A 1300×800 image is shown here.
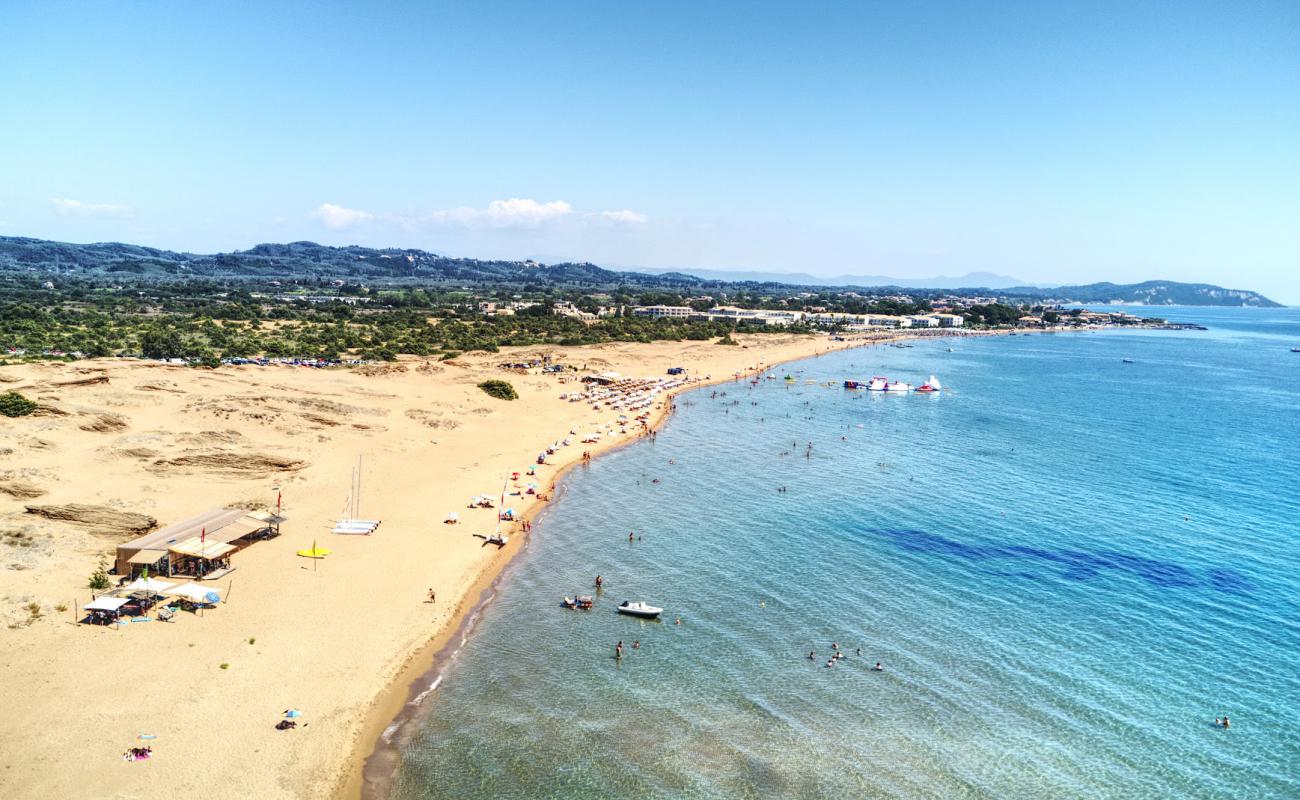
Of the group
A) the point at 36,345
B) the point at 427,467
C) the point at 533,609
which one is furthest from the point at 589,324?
the point at 533,609

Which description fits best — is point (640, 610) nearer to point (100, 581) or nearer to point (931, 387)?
point (100, 581)

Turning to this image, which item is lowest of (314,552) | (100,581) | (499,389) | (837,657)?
(837,657)

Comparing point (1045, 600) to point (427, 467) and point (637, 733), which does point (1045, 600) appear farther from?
point (427, 467)

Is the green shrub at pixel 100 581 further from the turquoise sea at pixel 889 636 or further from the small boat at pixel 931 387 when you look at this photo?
the small boat at pixel 931 387

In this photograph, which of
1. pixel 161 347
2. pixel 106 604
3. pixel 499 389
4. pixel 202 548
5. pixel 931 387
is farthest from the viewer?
pixel 931 387

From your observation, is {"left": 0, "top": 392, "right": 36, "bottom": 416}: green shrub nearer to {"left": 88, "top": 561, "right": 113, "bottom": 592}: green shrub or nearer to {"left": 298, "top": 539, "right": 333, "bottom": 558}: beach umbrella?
{"left": 88, "top": 561, "right": 113, "bottom": 592}: green shrub

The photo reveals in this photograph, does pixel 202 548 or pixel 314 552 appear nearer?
pixel 202 548

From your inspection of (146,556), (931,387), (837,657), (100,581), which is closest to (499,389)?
(146,556)

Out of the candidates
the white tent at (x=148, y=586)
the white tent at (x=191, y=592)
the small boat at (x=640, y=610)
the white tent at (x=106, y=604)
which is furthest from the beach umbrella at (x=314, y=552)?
the small boat at (x=640, y=610)
